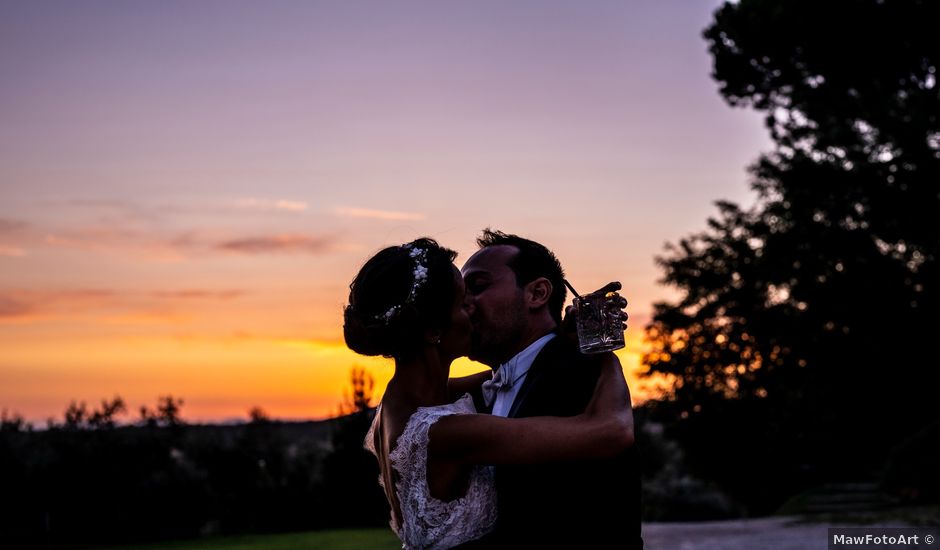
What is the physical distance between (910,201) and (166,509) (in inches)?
678

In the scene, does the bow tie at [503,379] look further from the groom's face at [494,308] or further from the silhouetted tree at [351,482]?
the silhouetted tree at [351,482]

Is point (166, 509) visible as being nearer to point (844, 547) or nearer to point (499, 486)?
point (844, 547)

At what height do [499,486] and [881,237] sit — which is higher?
[881,237]

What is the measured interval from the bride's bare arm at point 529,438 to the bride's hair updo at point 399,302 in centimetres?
39

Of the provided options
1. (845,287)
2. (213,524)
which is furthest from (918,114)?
(213,524)

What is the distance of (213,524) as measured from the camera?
1945 cm

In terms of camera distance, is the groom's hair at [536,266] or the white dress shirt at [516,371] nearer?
the white dress shirt at [516,371]

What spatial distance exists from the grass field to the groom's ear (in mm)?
10177

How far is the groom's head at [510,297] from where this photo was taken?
4637mm

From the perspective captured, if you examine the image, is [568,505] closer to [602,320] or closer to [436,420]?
[436,420]

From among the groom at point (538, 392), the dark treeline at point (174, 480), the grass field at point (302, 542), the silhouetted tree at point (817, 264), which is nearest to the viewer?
the groom at point (538, 392)

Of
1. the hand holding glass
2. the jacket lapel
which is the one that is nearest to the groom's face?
the jacket lapel

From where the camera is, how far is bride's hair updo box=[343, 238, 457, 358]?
4066 mm

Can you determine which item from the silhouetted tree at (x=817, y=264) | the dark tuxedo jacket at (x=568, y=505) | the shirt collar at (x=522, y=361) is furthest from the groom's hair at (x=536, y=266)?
the silhouetted tree at (x=817, y=264)
